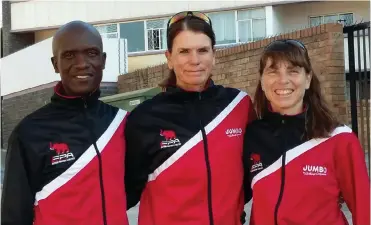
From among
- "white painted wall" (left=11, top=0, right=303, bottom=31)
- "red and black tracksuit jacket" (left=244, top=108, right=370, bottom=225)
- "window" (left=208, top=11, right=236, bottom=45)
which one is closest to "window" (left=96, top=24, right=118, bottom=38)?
"white painted wall" (left=11, top=0, right=303, bottom=31)

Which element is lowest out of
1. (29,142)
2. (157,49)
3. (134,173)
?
(134,173)

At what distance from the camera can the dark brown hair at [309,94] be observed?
3008mm

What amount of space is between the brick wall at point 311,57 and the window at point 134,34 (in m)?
7.39

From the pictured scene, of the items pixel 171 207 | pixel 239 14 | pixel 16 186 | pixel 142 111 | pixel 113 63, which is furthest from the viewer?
pixel 239 14

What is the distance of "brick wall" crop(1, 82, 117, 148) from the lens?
613 inches

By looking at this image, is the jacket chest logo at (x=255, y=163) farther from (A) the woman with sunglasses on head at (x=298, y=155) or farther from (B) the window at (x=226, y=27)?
(B) the window at (x=226, y=27)

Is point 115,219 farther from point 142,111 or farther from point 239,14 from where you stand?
point 239,14

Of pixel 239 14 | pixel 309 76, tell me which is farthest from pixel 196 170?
pixel 239 14

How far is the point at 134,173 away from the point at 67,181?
46 centimetres

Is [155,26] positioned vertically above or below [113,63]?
above

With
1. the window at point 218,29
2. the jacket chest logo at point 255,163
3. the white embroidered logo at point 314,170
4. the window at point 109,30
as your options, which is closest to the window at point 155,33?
the window at point 218,29

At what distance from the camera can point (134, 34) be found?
2233cm

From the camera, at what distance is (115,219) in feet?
9.97

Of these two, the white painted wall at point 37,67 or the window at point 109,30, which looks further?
the window at point 109,30
